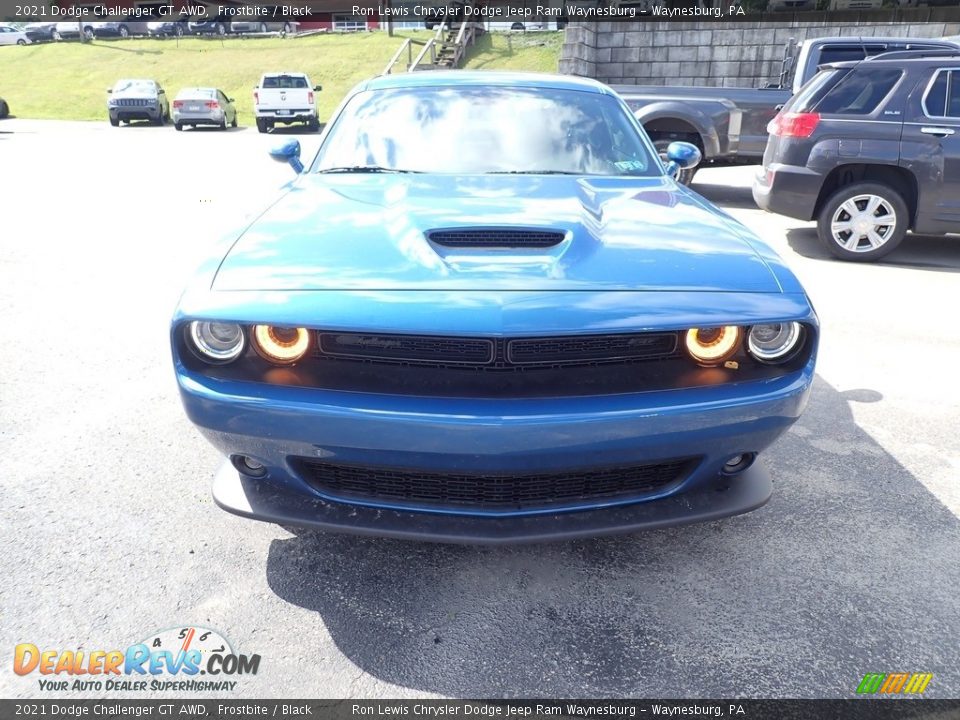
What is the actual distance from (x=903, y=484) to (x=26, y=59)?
46498 mm

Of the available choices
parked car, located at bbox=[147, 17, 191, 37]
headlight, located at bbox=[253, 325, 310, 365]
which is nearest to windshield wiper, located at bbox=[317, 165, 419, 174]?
headlight, located at bbox=[253, 325, 310, 365]

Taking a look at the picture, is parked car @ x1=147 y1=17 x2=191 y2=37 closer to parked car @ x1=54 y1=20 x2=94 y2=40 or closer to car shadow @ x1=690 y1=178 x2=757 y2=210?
parked car @ x1=54 y1=20 x2=94 y2=40

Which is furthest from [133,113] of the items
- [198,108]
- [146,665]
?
[146,665]

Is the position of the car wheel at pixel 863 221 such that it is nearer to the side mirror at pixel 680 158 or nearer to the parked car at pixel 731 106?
the parked car at pixel 731 106

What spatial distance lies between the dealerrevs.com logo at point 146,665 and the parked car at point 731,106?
28.4 ft

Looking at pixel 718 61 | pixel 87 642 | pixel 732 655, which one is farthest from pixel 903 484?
pixel 718 61

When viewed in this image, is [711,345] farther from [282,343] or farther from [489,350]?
[282,343]

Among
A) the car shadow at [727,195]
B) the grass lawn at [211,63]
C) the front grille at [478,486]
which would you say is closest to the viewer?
the front grille at [478,486]

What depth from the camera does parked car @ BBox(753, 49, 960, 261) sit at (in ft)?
20.2

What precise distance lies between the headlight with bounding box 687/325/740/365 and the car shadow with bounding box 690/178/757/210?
8167mm

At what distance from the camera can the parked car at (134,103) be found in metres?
22.6

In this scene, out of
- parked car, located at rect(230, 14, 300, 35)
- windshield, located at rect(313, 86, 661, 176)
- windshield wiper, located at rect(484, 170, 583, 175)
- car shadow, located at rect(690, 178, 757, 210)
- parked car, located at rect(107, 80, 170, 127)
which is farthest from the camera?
parked car, located at rect(230, 14, 300, 35)

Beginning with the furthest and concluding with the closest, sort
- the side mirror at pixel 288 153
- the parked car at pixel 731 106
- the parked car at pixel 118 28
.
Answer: the parked car at pixel 118 28 < the parked car at pixel 731 106 < the side mirror at pixel 288 153

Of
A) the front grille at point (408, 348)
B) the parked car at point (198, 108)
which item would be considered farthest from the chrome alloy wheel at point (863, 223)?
the parked car at point (198, 108)
